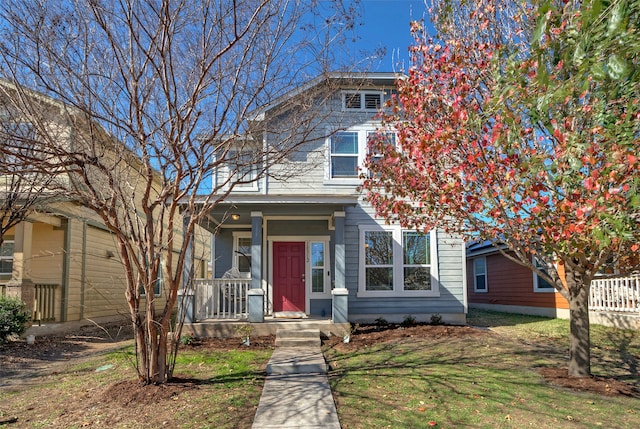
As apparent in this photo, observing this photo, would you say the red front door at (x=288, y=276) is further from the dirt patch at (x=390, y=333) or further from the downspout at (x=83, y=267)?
the downspout at (x=83, y=267)

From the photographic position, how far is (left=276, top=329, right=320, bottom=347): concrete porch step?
894 centimetres

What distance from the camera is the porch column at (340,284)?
32.7ft

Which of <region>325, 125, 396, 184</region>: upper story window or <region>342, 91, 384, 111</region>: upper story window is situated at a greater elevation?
<region>342, 91, 384, 111</region>: upper story window

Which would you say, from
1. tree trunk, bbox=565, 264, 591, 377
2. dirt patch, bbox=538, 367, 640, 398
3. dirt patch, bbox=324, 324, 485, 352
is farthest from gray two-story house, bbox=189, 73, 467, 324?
dirt patch, bbox=538, 367, 640, 398

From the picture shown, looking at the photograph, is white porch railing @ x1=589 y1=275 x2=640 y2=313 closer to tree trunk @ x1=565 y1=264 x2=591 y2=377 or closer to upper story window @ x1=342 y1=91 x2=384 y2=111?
tree trunk @ x1=565 y1=264 x2=591 y2=377

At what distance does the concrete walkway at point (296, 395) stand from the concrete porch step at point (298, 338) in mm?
797

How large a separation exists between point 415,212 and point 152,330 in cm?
419

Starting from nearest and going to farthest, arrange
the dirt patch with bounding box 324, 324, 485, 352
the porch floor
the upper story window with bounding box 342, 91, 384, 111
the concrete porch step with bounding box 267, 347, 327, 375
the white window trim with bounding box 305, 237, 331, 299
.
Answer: the concrete porch step with bounding box 267, 347, 327, 375, the dirt patch with bounding box 324, 324, 485, 352, the porch floor, the white window trim with bounding box 305, 237, 331, 299, the upper story window with bounding box 342, 91, 384, 111

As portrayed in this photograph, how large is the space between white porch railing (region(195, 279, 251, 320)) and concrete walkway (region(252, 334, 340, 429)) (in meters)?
2.45

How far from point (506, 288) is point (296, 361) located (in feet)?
36.5

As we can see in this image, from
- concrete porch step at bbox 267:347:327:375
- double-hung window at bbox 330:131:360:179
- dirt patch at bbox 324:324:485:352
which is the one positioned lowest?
concrete porch step at bbox 267:347:327:375

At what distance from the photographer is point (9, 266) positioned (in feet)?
39.5

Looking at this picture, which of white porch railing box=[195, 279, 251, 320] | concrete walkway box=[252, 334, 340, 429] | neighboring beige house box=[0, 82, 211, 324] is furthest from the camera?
neighboring beige house box=[0, 82, 211, 324]

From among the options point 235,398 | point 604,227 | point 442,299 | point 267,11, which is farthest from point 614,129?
point 442,299
